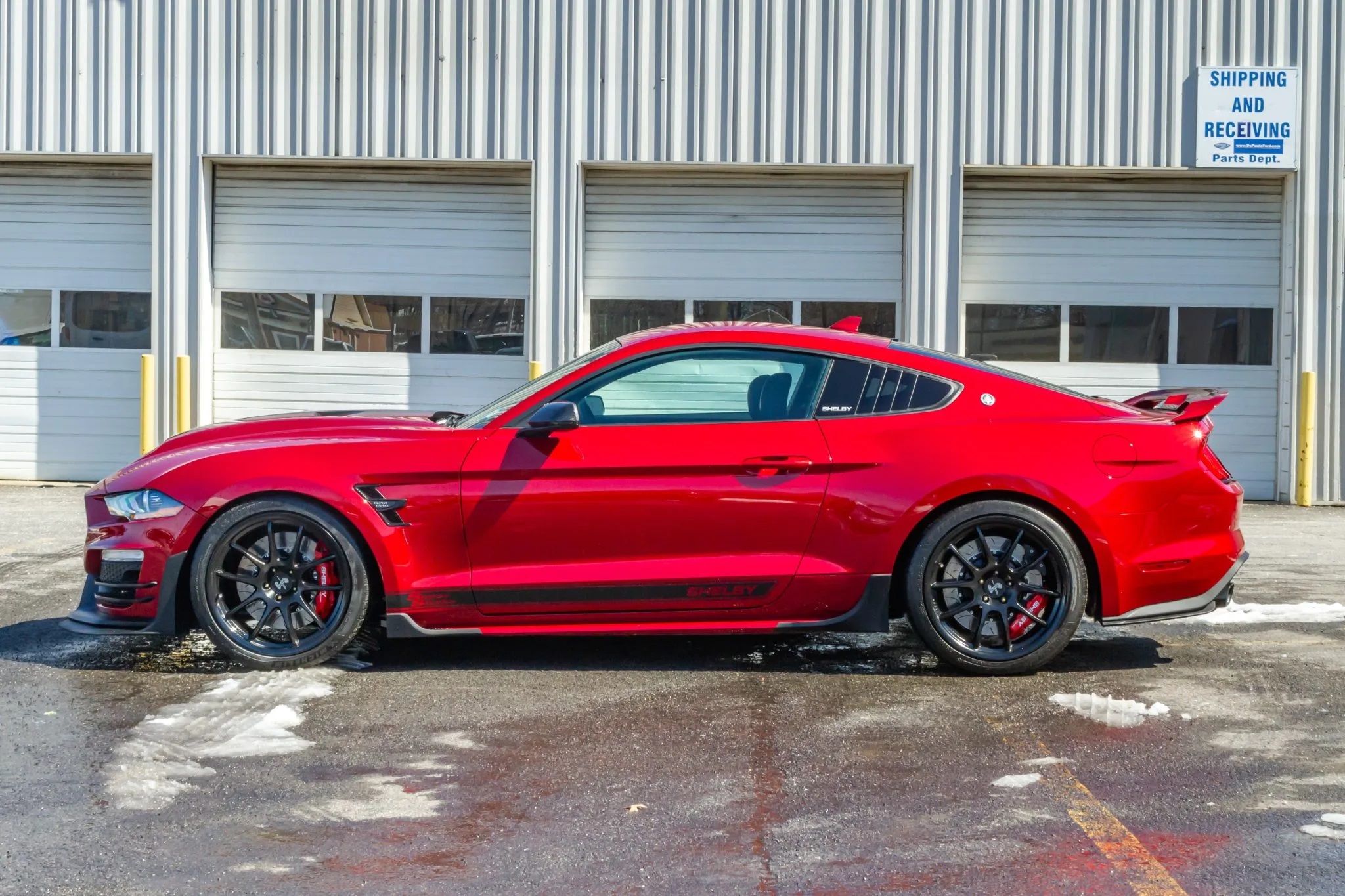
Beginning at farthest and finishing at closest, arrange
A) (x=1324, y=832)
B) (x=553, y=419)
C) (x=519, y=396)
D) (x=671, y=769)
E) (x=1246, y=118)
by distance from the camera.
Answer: (x=1246, y=118) → (x=519, y=396) → (x=553, y=419) → (x=671, y=769) → (x=1324, y=832)

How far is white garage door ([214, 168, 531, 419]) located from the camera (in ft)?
46.0

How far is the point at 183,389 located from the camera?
45.2 ft

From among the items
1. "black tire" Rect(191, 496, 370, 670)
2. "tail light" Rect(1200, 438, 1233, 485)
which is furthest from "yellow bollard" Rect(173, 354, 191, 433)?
"tail light" Rect(1200, 438, 1233, 485)

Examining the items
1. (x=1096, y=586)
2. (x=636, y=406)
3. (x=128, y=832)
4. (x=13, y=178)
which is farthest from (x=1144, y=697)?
(x=13, y=178)

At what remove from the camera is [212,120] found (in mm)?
13750

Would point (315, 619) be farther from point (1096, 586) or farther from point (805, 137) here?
point (805, 137)

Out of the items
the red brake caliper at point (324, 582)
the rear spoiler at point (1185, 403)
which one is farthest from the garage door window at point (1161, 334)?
the red brake caliper at point (324, 582)

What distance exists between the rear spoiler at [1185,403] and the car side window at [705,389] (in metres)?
1.43

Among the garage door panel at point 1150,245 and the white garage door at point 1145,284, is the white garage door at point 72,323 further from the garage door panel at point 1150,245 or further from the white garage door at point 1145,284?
the garage door panel at point 1150,245

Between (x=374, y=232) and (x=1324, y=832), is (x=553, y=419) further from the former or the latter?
(x=374, y=232)

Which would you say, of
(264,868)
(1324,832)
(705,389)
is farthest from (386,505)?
(1324,832)

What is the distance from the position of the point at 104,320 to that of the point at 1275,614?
1165cm

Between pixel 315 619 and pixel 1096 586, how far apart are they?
124 inches

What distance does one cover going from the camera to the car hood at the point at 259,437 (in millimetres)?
5637
